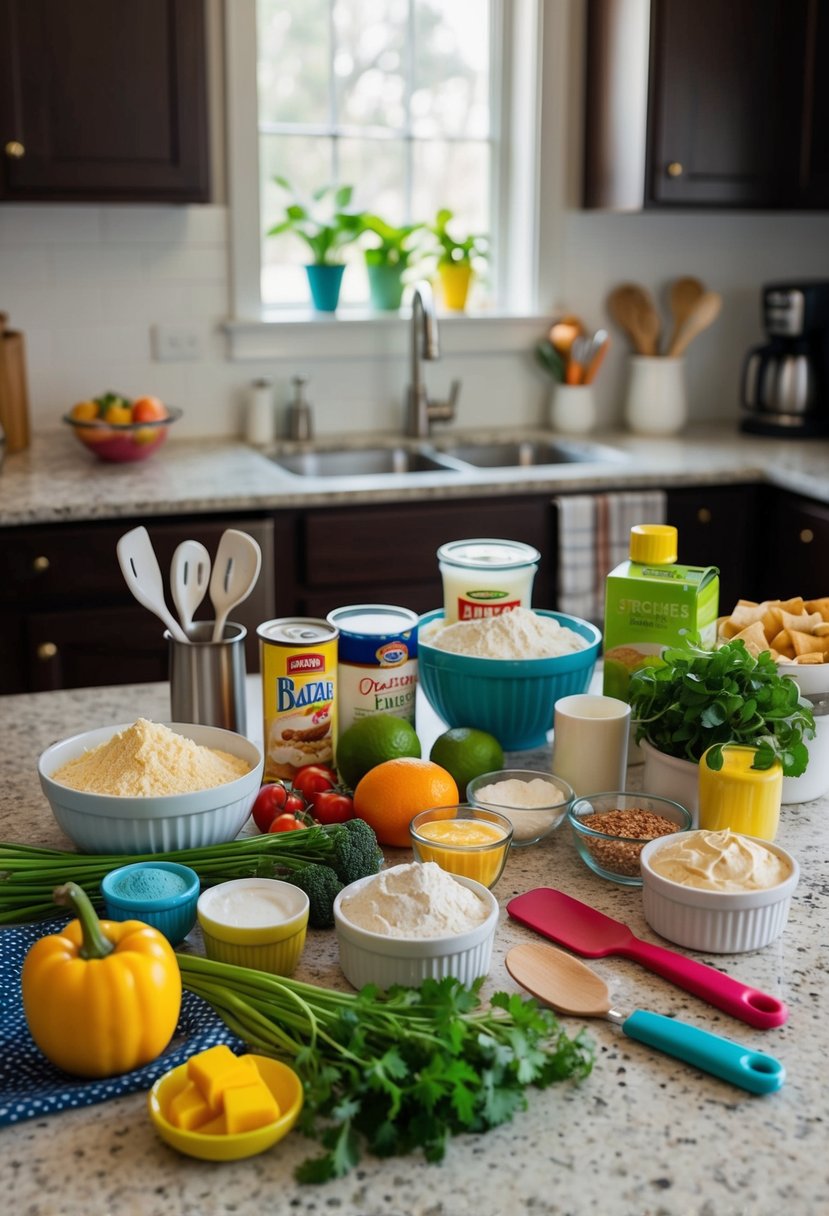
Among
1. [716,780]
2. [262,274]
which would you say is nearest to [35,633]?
[262,274]

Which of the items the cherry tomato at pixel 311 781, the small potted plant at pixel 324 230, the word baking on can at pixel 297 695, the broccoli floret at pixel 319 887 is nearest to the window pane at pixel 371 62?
the small potted plant at pixel 324 230

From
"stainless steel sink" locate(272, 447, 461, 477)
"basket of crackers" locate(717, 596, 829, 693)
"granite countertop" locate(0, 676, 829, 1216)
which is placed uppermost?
"basket of crackers" locate(717, 596, 829, 693)

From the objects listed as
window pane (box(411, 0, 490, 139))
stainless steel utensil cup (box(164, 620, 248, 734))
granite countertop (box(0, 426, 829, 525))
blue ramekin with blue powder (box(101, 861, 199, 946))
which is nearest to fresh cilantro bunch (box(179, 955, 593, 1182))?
blue ramekin with blue powder (box(101, 861, 199, 946))

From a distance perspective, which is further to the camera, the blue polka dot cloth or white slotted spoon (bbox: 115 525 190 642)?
white slotted spoon (bbox: 115 525 190 642)

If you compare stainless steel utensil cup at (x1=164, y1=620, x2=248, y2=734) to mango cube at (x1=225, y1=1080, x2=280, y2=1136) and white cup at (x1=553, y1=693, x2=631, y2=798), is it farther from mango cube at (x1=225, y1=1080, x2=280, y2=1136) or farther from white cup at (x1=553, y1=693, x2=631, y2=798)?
mango cube at (x1=225, y1=1080, x2=280, y2=1136)

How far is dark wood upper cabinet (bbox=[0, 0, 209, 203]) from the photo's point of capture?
3.04m

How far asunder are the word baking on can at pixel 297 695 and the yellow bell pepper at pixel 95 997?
1.60 ft

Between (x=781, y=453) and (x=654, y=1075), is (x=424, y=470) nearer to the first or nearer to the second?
(x=781, y=453)

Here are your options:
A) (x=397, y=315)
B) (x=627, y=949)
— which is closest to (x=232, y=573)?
(x=627, y=949)

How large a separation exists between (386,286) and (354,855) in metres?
2.85

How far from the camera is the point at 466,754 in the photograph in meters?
1.51

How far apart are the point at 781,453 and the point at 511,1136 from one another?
2.98m

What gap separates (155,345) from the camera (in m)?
3.64

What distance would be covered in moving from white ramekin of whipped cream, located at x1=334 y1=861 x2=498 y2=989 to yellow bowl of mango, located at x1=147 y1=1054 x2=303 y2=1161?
0.48 feet
